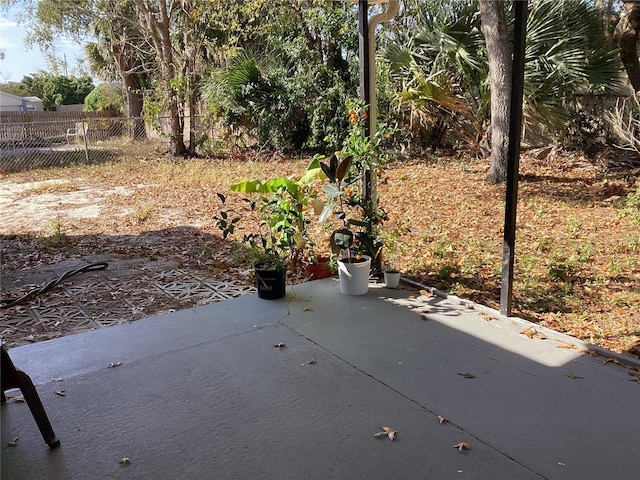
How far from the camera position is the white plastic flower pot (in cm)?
390

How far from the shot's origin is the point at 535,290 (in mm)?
3977

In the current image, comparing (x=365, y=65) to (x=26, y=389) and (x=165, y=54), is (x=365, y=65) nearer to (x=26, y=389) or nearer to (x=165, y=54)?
(x=26, y=389)

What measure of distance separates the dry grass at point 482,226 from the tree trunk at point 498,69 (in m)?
0.52

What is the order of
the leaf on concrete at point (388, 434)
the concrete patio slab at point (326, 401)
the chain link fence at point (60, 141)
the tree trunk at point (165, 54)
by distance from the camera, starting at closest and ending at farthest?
the concrete patio slab at point (326, 401) < the leaf on concrete at point (388, 434) < the tree trunk at point (165, 54) < the chain link fence at point (60, 141)

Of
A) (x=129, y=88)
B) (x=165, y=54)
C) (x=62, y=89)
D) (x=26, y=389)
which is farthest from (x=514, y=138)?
(x=62, y=89)

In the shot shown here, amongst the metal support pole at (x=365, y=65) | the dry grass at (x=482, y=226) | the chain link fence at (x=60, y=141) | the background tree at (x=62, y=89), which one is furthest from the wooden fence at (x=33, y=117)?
the metal support pole at (x=365, y=65)

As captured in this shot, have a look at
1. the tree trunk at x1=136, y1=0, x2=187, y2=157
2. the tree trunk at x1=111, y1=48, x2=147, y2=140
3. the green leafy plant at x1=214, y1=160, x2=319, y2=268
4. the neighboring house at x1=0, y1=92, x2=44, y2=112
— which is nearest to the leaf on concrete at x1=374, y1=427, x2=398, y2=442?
the green leafy plant at x1=214, y1=160, x2=319, y2=268

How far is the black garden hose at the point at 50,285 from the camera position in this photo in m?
4.00

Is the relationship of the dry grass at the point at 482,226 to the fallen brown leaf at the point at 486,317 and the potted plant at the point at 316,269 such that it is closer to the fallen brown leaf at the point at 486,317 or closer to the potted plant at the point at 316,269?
the fallen brown leaf at the point at 486,317

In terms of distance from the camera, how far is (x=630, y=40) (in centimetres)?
854

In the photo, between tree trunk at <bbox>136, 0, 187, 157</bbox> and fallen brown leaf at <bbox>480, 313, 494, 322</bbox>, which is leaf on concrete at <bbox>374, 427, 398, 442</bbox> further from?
tree trunk at <bbox>136, 0, 187, 157</bbox>

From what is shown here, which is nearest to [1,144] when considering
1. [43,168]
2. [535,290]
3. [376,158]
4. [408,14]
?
[43,168]

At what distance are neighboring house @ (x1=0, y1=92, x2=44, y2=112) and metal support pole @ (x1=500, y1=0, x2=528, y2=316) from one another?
29869 mm

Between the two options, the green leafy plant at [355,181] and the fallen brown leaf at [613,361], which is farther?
the green leafy plant at [355,181]
